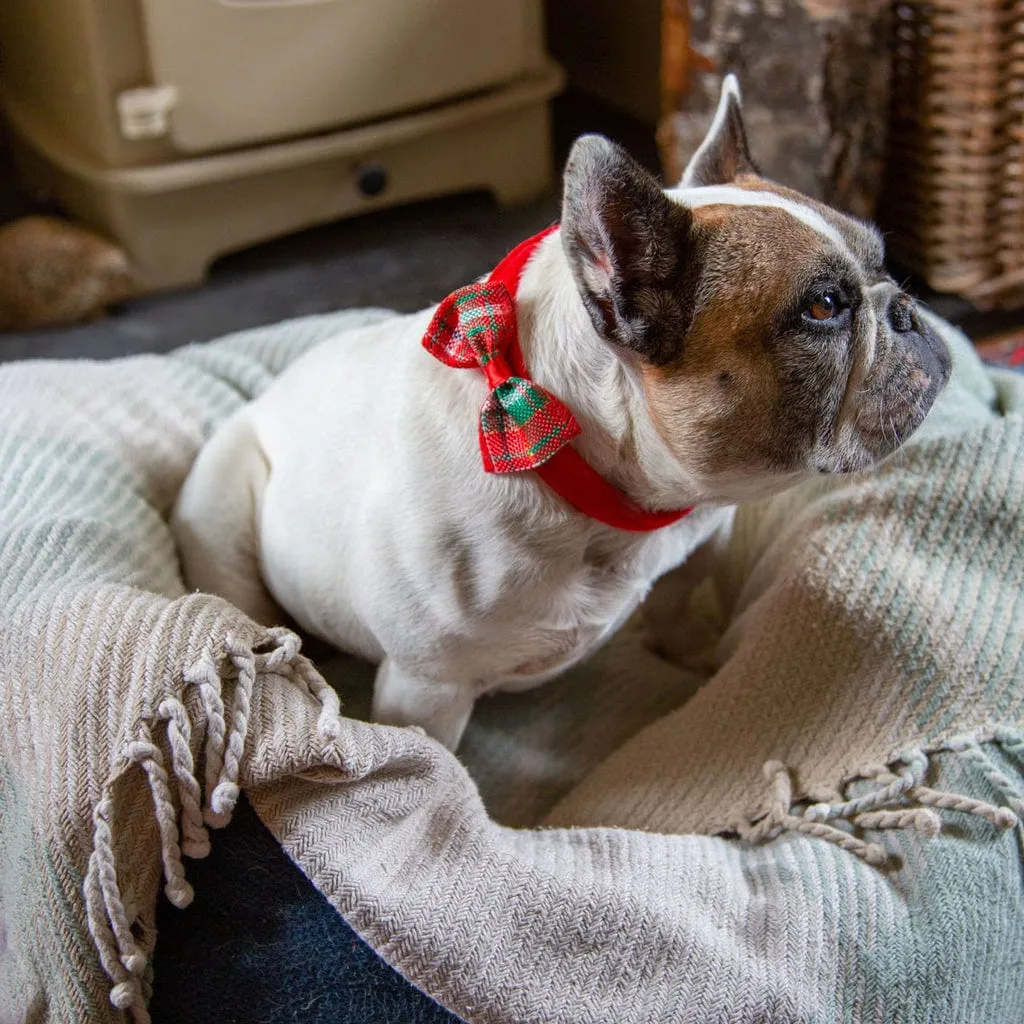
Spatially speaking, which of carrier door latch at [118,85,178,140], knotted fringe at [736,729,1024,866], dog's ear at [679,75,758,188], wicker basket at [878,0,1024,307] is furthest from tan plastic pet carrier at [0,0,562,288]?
knotted fringe at [736,729,1024,866]

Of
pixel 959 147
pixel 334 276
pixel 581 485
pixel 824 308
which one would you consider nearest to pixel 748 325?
pixel 824 308

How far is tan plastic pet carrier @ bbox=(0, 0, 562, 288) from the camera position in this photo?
2.16 m

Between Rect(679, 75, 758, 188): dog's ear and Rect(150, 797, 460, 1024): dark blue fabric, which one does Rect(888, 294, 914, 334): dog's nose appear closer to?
Rect(679, 75, 758, 188): dog's ear

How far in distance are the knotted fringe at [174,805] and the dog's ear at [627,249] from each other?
1.34 feet

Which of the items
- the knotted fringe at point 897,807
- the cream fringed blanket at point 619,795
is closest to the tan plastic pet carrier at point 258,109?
the cream fringed blanket at point 619,795

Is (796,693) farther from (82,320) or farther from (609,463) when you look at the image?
(82,320)

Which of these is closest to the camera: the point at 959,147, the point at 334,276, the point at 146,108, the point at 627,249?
the point at 627,249

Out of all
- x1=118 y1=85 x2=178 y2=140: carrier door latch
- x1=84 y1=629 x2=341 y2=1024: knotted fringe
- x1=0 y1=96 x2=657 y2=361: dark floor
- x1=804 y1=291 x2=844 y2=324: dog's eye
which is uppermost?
x1=804 y1=291 x2=844 y2=324: dog's eye

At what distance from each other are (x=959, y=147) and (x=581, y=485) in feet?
4.12

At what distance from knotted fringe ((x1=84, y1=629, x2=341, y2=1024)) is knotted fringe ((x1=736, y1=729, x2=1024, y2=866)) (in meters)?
0.44

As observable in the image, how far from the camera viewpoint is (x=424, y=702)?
1.13 metres

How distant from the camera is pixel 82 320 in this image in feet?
7.92

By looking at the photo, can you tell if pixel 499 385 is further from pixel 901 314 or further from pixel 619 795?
pixel 619 795

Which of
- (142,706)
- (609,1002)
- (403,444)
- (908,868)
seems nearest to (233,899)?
(142,706)
